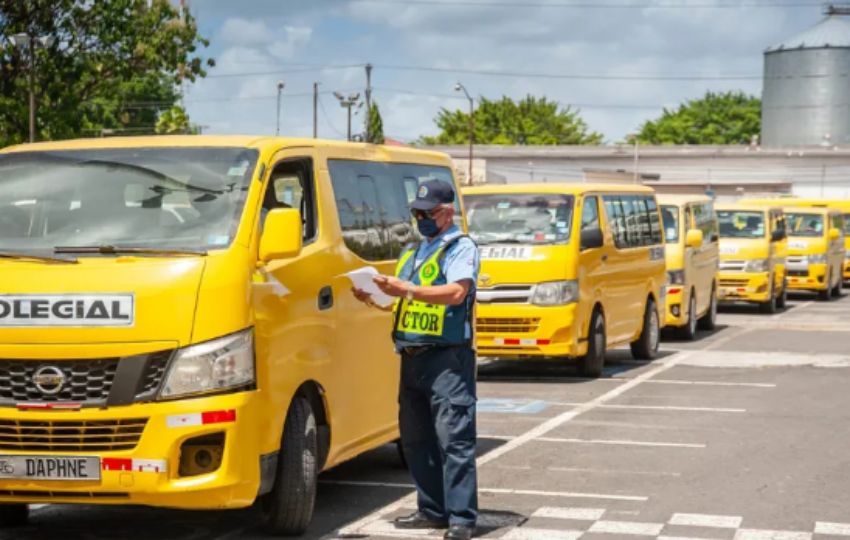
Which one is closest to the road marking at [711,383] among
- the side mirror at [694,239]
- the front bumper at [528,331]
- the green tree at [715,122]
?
the front bumper at [528,331]

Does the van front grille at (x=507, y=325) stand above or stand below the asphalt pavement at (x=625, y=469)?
above

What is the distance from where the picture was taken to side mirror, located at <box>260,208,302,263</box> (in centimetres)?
837

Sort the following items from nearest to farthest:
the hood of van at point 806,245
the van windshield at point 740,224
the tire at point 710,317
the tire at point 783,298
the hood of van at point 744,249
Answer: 1. the tire at point 710,317
2. the hood of van at point 744,249
3. the van windshield at point 740,224
4. the tire at point 783,298
5. the hood of van at point 806,245

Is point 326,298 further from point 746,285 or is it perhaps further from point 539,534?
point 746,285

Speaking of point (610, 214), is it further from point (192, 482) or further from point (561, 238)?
point (192, 482)

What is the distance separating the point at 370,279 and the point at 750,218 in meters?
22.9

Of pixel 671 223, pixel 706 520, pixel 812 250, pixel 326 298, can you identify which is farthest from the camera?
pixel 812 250

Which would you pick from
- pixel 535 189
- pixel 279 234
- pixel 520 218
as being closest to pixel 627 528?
pixel 279 234

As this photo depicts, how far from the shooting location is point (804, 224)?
37.4 meters

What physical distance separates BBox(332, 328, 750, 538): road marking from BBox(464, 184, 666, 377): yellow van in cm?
64

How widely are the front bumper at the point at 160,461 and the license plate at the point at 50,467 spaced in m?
0.02

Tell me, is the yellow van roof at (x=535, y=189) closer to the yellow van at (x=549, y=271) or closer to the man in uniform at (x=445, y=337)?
the yellow van at (x=549, y=271)

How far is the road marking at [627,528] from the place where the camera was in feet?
29.7

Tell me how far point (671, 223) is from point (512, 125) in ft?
408
